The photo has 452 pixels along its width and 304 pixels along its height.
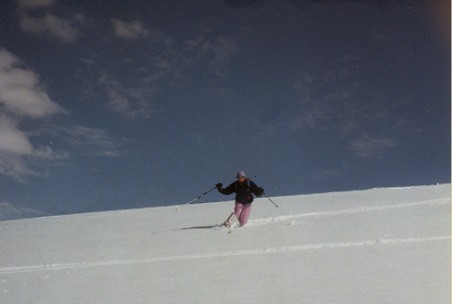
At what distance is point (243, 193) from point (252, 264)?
5316 millimetres

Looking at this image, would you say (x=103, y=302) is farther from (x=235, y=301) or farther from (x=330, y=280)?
(x=330, y=280)

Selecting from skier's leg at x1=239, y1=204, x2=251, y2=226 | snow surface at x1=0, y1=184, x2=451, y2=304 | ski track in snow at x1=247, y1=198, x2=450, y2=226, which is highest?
ski track in snow at x1=247, y1=198, x2=450, y2=226

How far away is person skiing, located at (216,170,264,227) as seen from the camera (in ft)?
36.7

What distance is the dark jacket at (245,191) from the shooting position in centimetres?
1130

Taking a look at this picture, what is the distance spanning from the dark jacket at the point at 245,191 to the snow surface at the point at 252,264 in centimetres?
66

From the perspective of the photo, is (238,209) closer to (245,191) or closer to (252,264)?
(245,191)

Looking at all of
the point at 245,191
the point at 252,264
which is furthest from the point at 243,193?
the point at 252,264

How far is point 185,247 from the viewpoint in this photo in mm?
8117

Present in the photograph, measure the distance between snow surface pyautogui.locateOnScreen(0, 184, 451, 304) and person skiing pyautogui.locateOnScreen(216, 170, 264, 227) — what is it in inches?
13.4

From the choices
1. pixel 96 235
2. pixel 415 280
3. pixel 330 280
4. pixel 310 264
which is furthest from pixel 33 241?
pixel 415 280

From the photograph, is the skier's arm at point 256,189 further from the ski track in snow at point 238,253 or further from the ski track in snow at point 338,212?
the ski track in snow at point 238,253

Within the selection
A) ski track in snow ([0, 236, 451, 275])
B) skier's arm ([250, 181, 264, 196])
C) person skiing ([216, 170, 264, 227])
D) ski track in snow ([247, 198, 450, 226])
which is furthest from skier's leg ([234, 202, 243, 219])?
ski track in snow ([0, 236, 451, 275])

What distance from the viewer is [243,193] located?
1138cm

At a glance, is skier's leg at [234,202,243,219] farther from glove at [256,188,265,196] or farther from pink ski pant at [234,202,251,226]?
glove at [256,188,265,196]
